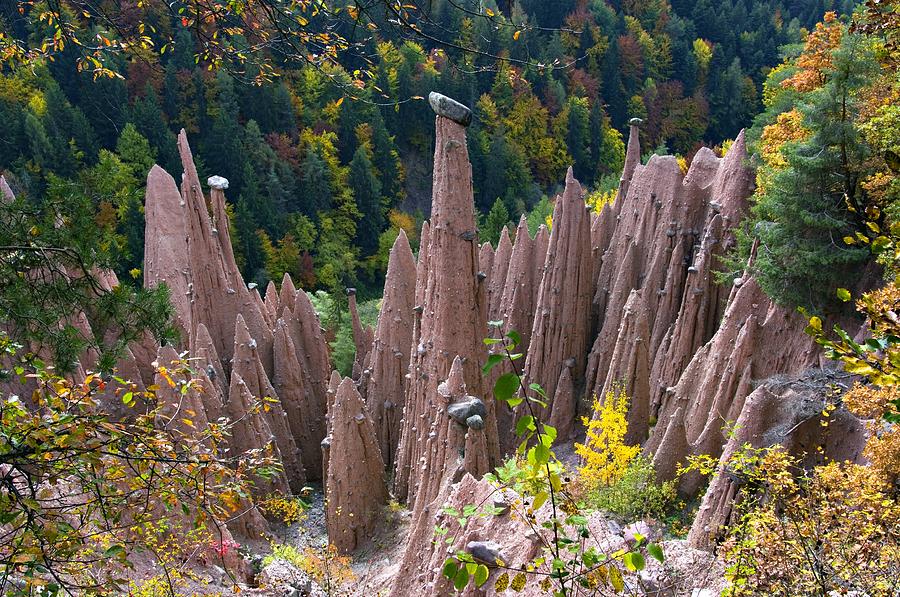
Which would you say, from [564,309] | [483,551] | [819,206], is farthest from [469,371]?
[819,206]

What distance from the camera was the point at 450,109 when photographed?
36.7ft

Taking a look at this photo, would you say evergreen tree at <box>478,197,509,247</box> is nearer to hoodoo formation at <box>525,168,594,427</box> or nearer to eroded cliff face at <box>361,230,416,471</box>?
hoodoo formation at <box>525,168,594,427</box>

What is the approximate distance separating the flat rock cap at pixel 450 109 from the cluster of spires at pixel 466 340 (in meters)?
0.03

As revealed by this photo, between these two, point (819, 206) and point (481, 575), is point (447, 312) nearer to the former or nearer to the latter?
point (819, 206)

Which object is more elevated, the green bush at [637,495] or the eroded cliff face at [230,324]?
the eroded cliff face at [230,324]

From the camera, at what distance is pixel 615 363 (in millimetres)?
15180

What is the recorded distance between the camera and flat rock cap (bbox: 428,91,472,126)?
1112 cm

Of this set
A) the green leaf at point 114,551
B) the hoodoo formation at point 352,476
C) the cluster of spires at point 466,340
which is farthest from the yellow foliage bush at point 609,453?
the green leaf at point 114,551

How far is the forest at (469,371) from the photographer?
430 centimetres

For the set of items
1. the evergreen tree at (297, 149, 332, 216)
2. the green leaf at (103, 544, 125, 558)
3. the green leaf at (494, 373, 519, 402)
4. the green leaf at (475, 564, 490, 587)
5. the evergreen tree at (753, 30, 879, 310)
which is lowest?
the green leaf at (103, 544, 125, 558)

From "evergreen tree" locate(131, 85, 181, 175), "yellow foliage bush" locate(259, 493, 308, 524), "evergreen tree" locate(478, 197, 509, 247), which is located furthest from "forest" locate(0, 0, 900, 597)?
"evergreen tree" locate(131, 85, 181, 175)

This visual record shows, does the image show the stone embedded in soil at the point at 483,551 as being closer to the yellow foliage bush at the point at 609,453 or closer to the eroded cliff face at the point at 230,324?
the yellow foliage bush at the point at 609,453

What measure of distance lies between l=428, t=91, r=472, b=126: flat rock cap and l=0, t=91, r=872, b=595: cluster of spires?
0.03 m

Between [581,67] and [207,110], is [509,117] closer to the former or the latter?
[581,67]
